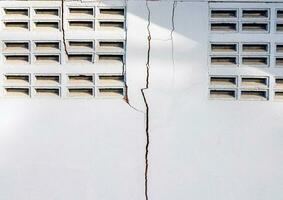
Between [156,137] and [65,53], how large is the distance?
0.77m

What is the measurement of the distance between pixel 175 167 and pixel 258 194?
0.53 m

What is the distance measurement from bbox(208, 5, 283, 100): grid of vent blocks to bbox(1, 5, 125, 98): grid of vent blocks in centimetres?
59

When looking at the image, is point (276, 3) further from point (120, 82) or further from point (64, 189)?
point (64, 189)

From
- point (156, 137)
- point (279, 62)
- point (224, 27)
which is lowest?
point (156, 137)

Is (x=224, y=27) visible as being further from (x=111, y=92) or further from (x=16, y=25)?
(x=16, y=25)

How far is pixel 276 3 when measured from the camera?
97.6 inches

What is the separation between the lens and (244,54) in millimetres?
2471

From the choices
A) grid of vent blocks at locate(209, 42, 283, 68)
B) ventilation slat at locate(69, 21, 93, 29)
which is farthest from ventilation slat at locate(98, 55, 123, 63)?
grid of vent blocks at locate(209, 42, 283, 68)

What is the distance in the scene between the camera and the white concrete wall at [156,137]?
2.39 metres

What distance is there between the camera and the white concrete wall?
2395mm

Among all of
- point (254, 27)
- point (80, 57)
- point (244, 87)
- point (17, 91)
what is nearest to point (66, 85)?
point (80, 57)

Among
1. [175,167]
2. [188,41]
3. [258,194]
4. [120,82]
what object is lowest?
[258,194]

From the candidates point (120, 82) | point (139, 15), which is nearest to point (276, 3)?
point (139, 15)

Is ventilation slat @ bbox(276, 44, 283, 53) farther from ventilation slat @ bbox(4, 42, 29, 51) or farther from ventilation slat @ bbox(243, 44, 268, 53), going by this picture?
ventilation slat @ bbox(4, 42, 29, 51)
